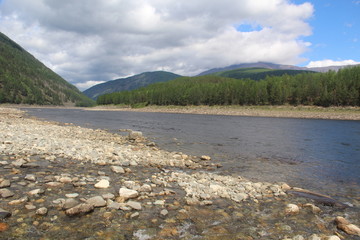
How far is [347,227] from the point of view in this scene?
6.45 meters

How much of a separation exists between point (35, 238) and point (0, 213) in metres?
1.39

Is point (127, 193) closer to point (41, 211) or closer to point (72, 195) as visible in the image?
point (72, 195)

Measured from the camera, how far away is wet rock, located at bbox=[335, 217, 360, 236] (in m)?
6.32

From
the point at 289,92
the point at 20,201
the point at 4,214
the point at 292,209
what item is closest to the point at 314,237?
the point at 292,209

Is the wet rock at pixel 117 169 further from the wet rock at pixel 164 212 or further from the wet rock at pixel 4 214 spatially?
the wet rock at pixel 4 214

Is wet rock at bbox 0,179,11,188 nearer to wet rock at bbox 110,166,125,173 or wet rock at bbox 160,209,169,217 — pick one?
wet rock at bbox 110,166,125,173

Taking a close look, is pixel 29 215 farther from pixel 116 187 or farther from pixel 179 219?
pixel 179 219

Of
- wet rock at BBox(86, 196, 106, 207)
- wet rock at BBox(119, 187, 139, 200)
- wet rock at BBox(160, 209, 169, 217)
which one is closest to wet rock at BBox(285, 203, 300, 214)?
wet rock at BBox(160, 209, 169, 217)

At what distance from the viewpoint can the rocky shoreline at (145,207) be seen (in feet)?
18.6

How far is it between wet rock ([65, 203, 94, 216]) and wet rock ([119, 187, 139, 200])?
48.9 inches

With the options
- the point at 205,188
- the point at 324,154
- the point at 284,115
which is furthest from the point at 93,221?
the point at 284,115

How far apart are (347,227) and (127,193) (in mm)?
6503

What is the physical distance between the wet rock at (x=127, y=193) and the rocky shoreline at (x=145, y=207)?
3 cm

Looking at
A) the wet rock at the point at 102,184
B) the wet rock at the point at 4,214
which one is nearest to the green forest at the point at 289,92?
the wet rock at the point at 102,184
